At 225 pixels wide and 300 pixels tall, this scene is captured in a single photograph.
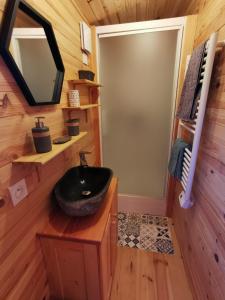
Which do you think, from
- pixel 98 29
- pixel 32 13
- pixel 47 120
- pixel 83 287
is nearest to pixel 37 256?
pixel 83 287

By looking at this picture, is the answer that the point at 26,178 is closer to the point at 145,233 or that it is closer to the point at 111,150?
the point at 111,150

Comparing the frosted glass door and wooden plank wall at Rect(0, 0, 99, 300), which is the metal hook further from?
the frosted glass door

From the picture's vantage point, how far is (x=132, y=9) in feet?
5.23

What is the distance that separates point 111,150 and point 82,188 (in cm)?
90

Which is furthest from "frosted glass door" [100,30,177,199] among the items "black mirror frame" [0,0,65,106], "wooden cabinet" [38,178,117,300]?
"wooden cabinet" [38,178,117,300]

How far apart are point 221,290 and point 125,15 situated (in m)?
2.42

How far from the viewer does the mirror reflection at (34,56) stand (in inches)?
30.4

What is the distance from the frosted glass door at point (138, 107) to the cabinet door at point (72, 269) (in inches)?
→ 52.0

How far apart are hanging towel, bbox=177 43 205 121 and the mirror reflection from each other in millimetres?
1030

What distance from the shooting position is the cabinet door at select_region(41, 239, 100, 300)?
93 cm

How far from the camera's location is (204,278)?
45.6 inches

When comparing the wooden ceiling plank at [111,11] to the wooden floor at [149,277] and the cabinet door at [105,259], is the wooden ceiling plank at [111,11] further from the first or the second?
the wooden floor at [149,277]

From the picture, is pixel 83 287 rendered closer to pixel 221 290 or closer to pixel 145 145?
pixel 221 290

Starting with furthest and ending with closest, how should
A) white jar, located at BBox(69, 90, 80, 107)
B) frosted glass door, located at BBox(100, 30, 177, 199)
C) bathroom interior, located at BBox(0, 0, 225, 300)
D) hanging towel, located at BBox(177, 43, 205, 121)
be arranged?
frosted glass door, located at BBox(100, 30, 177, 199) → white jar, located at BBox(69, 90, 80, 107) → hanging towel, located at BBox(177, 43, 205, 121) → bathroom interior, located at BBox(0, 0, 225, 300)
